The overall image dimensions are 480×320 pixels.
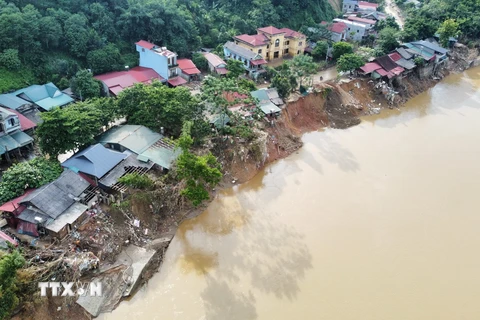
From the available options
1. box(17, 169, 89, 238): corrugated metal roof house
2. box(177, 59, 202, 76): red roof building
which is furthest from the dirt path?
box(17, 169, 89, 238): corrugated metal roof house

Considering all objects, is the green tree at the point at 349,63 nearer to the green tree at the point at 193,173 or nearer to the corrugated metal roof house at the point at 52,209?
the green tree at the point at 193,173

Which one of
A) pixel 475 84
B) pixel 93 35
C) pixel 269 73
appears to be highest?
pixel 93 35

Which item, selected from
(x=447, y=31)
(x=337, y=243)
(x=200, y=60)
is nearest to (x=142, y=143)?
(x=337, y=243)

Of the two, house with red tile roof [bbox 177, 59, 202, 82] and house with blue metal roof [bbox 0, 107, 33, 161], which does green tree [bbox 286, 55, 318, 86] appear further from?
house with blue metal roof [bbox 0, 107, 33, 161]

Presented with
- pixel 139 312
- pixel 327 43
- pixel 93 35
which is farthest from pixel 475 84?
pixel 139 312

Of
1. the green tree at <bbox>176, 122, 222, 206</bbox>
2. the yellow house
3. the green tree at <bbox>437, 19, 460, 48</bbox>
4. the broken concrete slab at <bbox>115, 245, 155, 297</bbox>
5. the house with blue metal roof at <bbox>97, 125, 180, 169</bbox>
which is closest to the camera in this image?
the broken concrete slab at <bbox>115, 245, 155, 297</bbox>

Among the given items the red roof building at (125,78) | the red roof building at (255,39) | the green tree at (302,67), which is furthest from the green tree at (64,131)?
the red roof building at (255,39)

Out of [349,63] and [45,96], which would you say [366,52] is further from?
[45,96]

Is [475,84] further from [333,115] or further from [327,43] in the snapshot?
[333,115]
